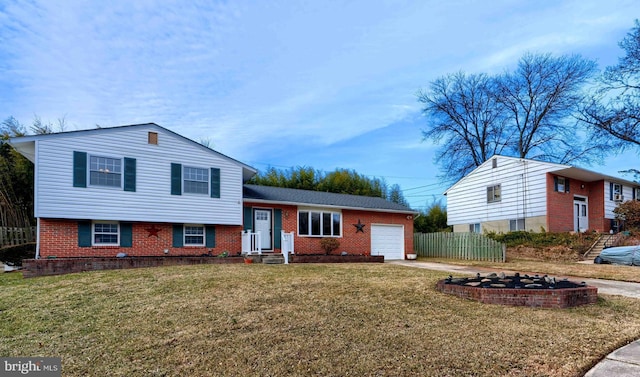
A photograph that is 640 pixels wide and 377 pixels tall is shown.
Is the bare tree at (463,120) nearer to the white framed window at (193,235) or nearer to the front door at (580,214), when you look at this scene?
the front door at (580,214)

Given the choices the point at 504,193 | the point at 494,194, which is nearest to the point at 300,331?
the point at 504,193

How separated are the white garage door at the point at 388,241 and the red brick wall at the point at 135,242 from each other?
7243 millimetres

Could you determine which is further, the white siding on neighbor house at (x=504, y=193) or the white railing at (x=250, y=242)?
the white siding on neighbor house at (x=504, y=193)

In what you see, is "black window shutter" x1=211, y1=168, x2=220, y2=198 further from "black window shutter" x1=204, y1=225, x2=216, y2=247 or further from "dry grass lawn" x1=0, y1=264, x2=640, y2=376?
"dry grass lawn" x1=0, y1=264, x2=640, y2=376

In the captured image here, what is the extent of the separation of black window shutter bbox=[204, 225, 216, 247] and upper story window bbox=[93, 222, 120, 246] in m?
3.09

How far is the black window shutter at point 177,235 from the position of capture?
15.1 m

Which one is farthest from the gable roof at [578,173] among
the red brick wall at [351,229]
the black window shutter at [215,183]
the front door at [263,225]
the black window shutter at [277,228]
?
the black window shutter at [215,183]

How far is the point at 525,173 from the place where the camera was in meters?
22.0

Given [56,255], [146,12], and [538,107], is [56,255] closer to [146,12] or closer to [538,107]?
[146,12]

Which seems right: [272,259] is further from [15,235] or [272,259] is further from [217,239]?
[15,235]

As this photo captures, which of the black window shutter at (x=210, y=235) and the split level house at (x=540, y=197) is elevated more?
the split level house at (x=540, y=197)

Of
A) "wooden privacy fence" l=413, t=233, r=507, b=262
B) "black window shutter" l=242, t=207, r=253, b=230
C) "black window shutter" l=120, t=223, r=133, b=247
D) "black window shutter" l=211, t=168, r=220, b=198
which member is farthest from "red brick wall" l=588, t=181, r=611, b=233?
"black window shutter" l=120, t=223, r=133, b=247

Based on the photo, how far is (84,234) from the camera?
44.3ft

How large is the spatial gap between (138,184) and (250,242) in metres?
4.62
